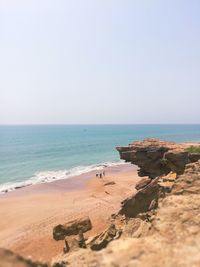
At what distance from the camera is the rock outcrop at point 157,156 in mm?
18880

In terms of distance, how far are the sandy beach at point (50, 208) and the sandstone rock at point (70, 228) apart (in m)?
0.45

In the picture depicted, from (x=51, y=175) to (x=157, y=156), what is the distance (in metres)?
37.3

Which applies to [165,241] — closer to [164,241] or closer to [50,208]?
[164,241]

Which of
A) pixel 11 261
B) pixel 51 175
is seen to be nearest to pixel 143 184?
pixel 11 261

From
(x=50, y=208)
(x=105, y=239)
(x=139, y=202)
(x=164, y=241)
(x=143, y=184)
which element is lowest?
(x=50, y=208)

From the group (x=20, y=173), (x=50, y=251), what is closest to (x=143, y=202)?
(x=50, y=251)

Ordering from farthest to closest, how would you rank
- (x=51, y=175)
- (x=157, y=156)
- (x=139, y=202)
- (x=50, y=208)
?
(x=51, y=175)
(x=50, y=208)
(x=157, y=156)
(x=139, y=202)

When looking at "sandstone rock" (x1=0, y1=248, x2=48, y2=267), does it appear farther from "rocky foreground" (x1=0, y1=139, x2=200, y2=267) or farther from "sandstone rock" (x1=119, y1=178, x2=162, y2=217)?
"sandstone rock" (x1=119, y1=178, x2=162, y2=217)

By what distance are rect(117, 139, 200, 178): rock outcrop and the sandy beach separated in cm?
556

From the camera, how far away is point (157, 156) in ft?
71.9

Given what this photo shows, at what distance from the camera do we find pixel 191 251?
525 cm

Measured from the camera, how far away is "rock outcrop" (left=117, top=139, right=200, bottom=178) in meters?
18.9

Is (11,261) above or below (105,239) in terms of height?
above

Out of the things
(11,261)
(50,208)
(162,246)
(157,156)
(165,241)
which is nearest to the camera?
(11,261)
